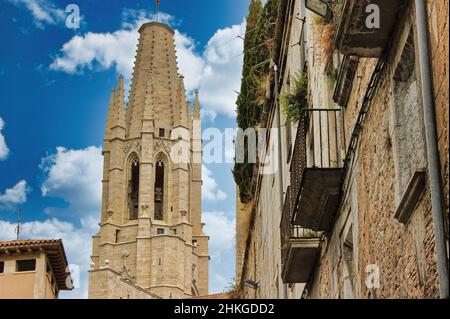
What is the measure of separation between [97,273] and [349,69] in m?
73.0

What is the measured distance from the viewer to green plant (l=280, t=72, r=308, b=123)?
15586 mm

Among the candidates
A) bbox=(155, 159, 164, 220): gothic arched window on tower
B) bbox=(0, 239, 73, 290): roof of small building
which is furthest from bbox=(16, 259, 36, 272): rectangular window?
bbox=(155, 159, 164, 220): gothic arched window on tower

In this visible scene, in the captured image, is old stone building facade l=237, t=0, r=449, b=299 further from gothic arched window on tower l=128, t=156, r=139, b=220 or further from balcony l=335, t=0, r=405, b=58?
gothic arched window on tower l=128, t=156, r=139, b=220

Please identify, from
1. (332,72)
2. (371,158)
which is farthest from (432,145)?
(332,72)

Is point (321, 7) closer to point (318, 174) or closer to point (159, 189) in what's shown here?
point (318, 174)

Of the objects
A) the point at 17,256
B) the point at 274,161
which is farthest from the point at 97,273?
the point at 274,161

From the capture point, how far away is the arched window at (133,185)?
108 m

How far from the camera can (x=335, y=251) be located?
12.9m

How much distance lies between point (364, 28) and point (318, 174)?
9.72 ft

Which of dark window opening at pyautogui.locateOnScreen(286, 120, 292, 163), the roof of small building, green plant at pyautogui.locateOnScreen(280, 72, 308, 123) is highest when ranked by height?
the roof of small building

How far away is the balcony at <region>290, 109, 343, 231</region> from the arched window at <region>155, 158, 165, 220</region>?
9352 cm

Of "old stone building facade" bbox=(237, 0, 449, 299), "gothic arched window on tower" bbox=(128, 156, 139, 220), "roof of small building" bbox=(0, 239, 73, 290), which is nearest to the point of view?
"old stone building facade" bbox=(237, 0, 449, 299)

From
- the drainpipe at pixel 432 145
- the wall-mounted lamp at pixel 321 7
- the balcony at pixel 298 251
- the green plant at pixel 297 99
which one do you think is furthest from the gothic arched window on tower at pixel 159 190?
the drainpipe at pixel 432 145

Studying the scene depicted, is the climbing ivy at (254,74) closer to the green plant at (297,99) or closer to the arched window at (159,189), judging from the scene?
the green plant at (297,99)
